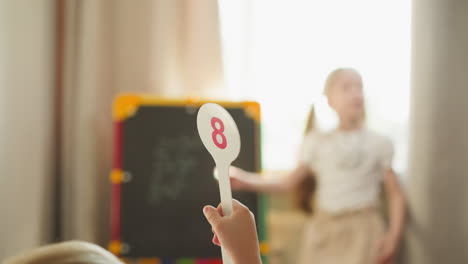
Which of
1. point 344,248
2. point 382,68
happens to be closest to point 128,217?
point 344,248

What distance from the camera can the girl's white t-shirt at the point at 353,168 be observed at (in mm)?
1419

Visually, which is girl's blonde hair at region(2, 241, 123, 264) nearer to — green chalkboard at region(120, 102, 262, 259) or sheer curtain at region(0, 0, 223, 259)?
green chalkboard at region(120, 102, 262, 259)

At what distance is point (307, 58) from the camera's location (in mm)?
1589

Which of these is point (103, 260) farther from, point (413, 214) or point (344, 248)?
point (413, 214)

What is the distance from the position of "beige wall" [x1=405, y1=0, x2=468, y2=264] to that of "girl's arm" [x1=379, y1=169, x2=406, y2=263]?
0.16 ft

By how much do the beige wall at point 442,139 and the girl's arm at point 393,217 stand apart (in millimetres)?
50

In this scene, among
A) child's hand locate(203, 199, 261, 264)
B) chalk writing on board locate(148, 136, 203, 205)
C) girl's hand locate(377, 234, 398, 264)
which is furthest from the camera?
chalk writing on board locate(148, 136, 203, 205)

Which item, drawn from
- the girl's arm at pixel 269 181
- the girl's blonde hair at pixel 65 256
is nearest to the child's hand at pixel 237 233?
the girl's blonde hair at pixel 65 256

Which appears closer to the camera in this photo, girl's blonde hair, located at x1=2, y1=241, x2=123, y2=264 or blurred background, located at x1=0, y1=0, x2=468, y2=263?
girl's blonde hair, located at x1=2, y1=241, x2=123, y2=264

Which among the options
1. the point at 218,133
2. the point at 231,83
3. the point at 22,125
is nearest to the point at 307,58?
the point at 231,83

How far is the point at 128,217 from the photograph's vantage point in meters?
1.46

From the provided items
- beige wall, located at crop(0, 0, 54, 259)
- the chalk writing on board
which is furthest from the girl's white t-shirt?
beige wall, located at crop(0, 0, 54, 259)

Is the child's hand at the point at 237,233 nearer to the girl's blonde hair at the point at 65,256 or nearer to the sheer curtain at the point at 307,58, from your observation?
the girl's blonde hair at the point at 65,256

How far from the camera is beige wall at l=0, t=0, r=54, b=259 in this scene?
4.59 feet
